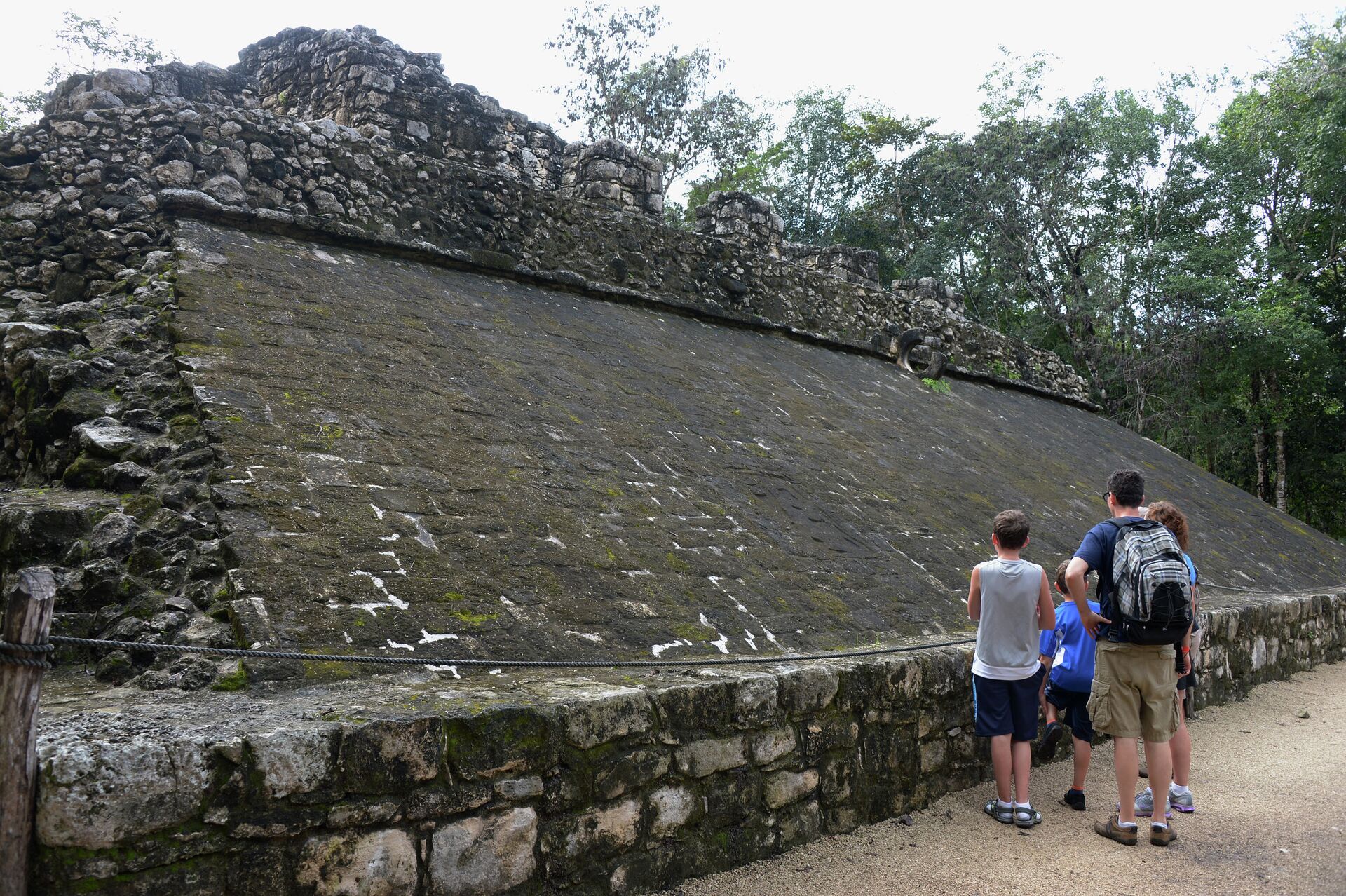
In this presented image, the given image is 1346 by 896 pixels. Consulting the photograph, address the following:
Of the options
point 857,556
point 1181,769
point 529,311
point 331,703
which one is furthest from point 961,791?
Result: point 529,311

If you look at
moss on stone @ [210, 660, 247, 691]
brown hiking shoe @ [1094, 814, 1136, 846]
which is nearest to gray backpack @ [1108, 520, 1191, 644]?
brown hiking shoe @ [1094, 814, 1136, 846]

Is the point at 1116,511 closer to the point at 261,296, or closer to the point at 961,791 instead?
the point at 961,791


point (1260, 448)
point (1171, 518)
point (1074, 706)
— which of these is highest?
point (1260, 448)

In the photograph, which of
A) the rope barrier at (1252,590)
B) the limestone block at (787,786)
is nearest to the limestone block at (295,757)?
the limestone block at (787,786)

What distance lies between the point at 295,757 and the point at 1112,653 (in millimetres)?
3545

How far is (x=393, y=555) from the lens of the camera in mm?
3715

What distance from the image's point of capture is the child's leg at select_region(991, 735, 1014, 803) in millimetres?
4492

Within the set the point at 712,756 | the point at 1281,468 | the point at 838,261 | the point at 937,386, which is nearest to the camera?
the point at 712,756

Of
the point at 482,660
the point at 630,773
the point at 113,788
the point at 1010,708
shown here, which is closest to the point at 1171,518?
the point at 1010,708

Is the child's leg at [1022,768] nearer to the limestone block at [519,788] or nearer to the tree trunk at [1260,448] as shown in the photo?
the limestone block at [519,788]

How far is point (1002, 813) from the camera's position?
14.6 feet

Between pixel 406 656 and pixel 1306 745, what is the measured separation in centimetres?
603

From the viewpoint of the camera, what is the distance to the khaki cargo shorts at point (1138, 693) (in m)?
4.28

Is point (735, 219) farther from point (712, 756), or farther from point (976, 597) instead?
point (712, 756)
